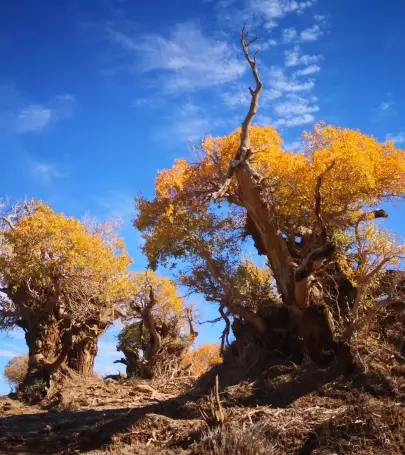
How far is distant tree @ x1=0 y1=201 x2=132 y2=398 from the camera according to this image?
73.8 feet

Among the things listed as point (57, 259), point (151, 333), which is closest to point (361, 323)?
point (57, 259)

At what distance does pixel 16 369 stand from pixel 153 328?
25.8 metres

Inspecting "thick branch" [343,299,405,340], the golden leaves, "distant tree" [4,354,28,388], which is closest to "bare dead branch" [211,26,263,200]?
"thick branch" [343,299,405,340]

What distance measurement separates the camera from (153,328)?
3052 centimetres

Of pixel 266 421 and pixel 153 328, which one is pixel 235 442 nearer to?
pixel 266 421

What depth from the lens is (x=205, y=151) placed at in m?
18.9

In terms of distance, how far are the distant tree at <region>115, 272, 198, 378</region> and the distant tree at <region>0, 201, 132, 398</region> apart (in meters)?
3.25

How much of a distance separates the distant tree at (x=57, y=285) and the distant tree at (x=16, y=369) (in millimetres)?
22840

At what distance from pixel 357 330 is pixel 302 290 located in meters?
2.48

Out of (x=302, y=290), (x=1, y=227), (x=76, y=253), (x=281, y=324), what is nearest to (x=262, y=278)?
(x=281, y=324)

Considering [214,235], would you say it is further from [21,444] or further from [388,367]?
[21,444]

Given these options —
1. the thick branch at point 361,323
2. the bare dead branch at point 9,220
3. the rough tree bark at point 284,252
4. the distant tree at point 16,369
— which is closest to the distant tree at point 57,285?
the bare dead branch at point 9,220

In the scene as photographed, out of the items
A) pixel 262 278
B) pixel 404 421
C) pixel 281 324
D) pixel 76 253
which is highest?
pixel 76 253

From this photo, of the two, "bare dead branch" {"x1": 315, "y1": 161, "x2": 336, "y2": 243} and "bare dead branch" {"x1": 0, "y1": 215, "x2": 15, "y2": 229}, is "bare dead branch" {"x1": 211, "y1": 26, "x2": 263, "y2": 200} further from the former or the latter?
"bare dead branch" {"x1": 0, "y1": 215, "x2": 15, "y2": 229}
